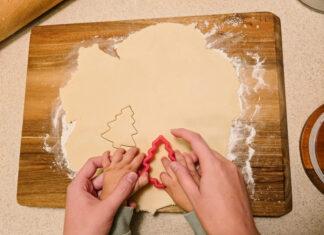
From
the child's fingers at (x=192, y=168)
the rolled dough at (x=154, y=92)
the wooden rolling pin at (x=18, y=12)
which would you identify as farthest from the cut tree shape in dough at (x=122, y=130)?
the wooden rolling pin at (x=18, y=12)

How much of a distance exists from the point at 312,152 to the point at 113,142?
1.30 ft

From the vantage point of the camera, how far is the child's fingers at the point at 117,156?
29.4 inches

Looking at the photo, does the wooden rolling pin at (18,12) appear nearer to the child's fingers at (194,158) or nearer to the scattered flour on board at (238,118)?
the scattered flour on board at (238,118)

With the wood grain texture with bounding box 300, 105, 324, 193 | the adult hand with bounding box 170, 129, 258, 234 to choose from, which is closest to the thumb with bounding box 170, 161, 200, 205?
the adult hand with bounding box 170, 129, 258, 234

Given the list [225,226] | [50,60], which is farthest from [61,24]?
[225,226]

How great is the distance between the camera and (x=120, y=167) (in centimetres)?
73

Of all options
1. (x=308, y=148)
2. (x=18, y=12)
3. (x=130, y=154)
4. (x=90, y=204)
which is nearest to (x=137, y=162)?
(x=130, y=154)

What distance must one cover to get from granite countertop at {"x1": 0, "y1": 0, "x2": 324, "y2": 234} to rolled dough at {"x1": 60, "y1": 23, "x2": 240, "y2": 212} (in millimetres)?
75

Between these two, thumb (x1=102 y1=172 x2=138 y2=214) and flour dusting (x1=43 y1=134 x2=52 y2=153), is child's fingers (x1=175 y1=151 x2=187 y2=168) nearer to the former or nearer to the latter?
thumb (x1=102 y1=172 x2=138 y2=214)

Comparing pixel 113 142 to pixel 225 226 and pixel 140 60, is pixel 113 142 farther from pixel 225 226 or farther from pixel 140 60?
pixel 225 226

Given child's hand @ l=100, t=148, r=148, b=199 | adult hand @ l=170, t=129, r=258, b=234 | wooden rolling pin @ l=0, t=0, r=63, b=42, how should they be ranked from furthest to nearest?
wooden rolling pin @ l=0, t=0, r=63, b=42, child's hand @ l=100, t=148, r=148, b=199, adult hand @ l=170, t=129, r=258, b=234

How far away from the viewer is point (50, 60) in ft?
2.80

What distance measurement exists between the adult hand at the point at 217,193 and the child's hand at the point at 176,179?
0.02 meters

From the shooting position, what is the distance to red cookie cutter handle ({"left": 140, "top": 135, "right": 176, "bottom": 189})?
741mm
